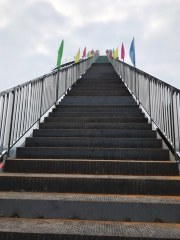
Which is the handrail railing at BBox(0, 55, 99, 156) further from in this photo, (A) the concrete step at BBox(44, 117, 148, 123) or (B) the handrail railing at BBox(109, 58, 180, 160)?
(B) the handrail railing at BBox(109, 58, 180, 160)

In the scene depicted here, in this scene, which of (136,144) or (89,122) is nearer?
(136,144)

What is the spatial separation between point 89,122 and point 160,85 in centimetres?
163

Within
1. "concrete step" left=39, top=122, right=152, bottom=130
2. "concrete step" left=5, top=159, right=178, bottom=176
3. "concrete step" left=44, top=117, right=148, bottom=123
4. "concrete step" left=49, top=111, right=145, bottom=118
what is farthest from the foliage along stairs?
"concrete step" left=49, top=111, right=145, bottom=118

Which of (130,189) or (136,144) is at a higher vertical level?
(136,144)

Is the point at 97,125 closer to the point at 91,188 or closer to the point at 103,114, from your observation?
the point at 103,114

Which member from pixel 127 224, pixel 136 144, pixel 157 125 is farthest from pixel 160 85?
pixel 127 224

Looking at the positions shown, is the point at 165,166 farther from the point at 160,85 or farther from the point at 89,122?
the point at 89,122

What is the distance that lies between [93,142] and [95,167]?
0.70 meters

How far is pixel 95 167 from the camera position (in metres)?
2.79

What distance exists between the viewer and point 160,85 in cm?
359

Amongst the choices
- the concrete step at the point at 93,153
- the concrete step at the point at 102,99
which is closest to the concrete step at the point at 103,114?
the concrete step at the point at 102,99

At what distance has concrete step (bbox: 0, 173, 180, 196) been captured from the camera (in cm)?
236

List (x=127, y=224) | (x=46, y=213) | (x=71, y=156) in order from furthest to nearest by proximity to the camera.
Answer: (x=71, y=156)
(x=46, y=213)
(x=127, y=224)

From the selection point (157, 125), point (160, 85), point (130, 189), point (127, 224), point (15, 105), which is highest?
point (160, 85)
